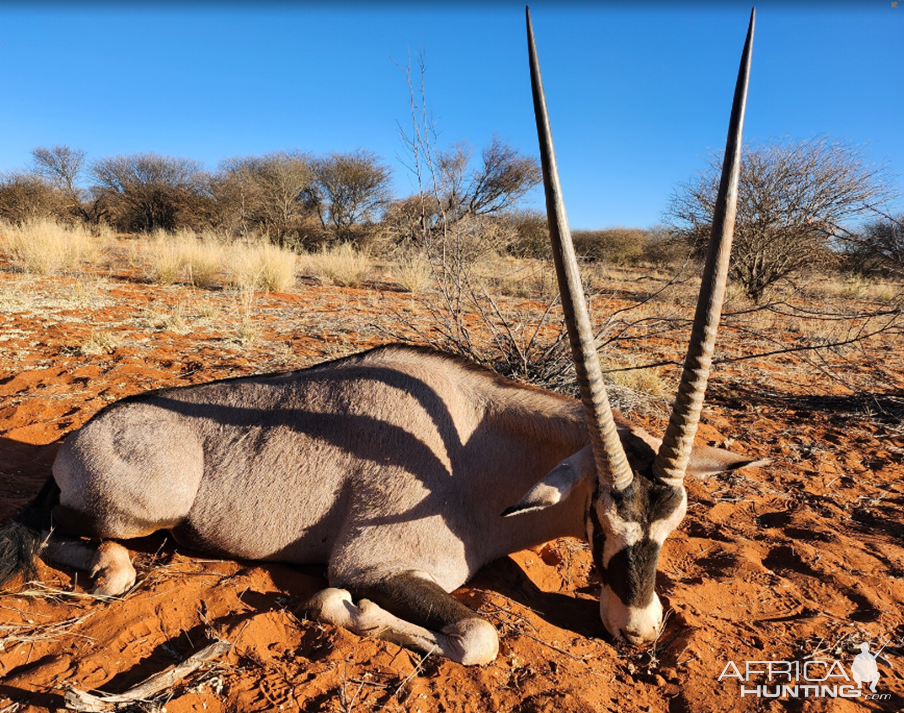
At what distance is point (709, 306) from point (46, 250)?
50.3 feet

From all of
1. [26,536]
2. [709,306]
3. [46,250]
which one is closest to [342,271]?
[46,250]

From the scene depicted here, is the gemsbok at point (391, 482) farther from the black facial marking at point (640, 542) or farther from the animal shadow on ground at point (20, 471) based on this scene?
the animal shadow on ground at point (20, 471)

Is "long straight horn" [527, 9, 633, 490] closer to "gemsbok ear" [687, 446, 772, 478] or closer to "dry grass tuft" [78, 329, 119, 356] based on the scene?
"gemsbok ear" [687, 446, 772, 478]

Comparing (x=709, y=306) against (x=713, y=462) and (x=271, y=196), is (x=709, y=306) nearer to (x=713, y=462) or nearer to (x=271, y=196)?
(x=713, y=462)

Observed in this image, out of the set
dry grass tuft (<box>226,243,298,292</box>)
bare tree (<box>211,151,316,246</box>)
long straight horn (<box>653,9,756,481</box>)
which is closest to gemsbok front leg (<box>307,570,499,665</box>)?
long straight horn (<box>653,9,756,481</box>)

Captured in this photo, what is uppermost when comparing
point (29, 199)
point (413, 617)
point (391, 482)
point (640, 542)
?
point (29, 199)

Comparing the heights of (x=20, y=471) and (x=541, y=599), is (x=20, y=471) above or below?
above

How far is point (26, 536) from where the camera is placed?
120 inches

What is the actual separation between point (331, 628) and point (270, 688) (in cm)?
41

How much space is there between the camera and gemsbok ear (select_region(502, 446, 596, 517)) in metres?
2.42

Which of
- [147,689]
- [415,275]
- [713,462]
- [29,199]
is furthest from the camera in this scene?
[29,199]

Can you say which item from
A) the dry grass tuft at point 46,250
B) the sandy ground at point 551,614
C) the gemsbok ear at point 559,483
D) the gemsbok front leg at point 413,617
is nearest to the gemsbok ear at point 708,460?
the gemsbok ear at point 559,483

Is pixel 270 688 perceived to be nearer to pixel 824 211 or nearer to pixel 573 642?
pixel 573 642

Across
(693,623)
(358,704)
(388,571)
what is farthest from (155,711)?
(693,623)
